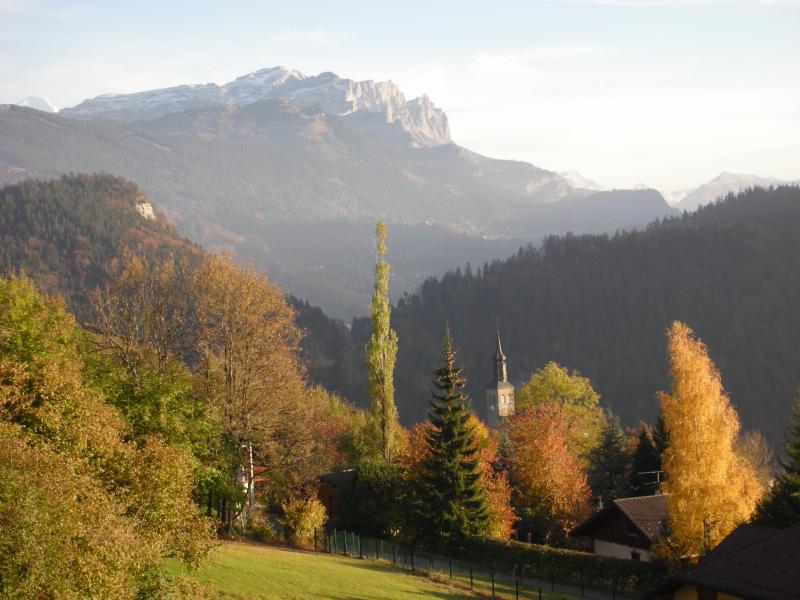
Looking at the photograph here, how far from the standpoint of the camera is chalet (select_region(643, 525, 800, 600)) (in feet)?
77.0

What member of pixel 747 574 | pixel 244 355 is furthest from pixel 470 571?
pixel 747 574

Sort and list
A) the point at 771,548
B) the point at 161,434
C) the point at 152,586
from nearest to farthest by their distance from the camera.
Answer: the point at 152,586
the point at 771,548
the point at 161,434

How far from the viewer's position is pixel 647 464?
214 ft

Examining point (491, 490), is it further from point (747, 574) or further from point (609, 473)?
point (747, 574)

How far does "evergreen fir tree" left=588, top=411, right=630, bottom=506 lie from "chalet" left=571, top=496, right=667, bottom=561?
1029cm

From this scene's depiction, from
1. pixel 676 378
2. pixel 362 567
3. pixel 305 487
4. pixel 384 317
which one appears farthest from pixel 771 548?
pixel 384 317

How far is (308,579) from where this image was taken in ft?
111

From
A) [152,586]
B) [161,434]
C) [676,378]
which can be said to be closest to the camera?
[152,586]

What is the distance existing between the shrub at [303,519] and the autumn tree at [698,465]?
58.1 feet

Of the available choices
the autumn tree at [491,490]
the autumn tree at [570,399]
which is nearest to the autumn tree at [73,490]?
the autumn tree at [491,490]

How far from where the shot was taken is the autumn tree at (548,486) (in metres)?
58.1

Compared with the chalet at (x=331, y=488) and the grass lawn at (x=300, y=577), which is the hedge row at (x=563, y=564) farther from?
the chalet at (x=331, y=488)

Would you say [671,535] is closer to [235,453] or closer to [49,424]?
[235,453]

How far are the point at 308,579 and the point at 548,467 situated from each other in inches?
1114
